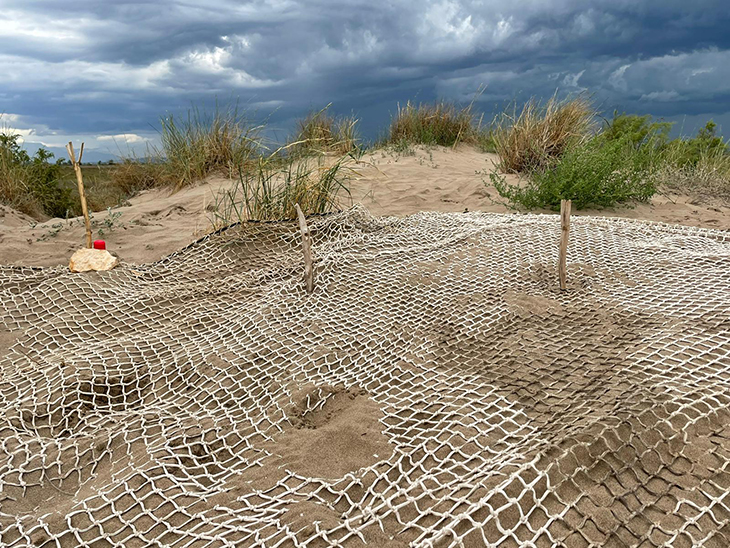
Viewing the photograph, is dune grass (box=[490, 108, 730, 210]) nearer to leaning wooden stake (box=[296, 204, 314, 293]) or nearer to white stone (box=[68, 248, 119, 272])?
leaning wooden stake (box=[296, 204, 314, 293])

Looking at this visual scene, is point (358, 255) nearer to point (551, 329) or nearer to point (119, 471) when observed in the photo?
point (551, 329)

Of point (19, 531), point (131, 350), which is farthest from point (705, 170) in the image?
point (19, 531)

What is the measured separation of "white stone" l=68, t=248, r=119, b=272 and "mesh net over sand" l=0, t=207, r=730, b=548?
4.9 inches

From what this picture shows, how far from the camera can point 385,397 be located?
7.72 ft

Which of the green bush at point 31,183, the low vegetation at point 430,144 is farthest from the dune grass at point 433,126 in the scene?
the green bush at point 31,183

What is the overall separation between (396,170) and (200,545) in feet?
21.8

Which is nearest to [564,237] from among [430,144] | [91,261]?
[91,261]

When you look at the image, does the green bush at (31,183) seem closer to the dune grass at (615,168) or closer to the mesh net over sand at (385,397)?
the mesh net over sand at (385,397)

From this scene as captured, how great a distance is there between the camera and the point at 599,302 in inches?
115

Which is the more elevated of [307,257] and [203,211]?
[307,257]

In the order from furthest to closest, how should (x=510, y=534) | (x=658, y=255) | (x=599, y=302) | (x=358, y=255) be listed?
(x=358, y=255) → (x=658, y=255) → (x=599, y=302) → (x=510, y=534)

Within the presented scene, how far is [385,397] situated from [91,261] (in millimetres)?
2968

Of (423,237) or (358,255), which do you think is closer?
(358,255)

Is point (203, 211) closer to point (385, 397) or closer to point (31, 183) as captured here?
point (31, 183)
